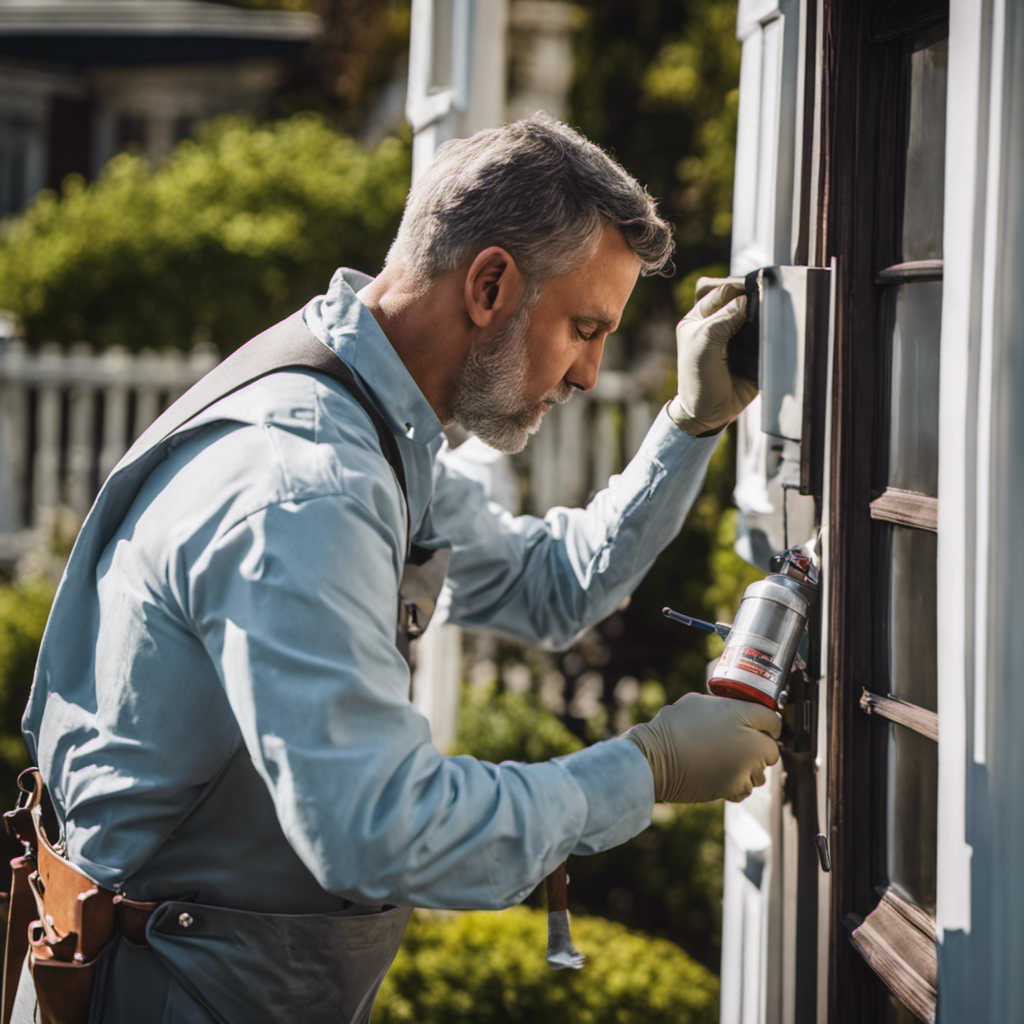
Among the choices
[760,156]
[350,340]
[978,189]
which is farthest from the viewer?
[760,156]

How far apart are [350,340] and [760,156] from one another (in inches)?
33.8

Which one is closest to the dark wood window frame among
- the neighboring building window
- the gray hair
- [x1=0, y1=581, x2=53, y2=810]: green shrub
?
the gray hair

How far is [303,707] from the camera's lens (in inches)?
48.1

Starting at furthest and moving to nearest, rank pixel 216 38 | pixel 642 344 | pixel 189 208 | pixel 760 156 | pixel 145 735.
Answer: pixel 216 38 → pixel 189 208 → pixel 642 344 → pixel 760 156 → pixel 145 735

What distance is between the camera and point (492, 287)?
1638 millimetres

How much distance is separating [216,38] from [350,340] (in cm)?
1034

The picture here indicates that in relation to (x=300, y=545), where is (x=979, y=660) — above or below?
below

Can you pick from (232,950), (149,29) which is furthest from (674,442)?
(149,29)

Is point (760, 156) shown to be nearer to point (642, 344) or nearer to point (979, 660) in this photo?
point (979, 660)

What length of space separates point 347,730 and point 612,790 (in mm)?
379

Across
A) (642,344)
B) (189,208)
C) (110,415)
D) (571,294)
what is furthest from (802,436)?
(189,208)

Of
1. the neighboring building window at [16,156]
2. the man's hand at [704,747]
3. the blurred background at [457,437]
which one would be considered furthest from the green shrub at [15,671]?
the neighboring building window at [16,156]

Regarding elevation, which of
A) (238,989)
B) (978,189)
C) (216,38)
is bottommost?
(238,989)

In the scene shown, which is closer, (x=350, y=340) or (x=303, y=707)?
A: (x=303, y=707)
